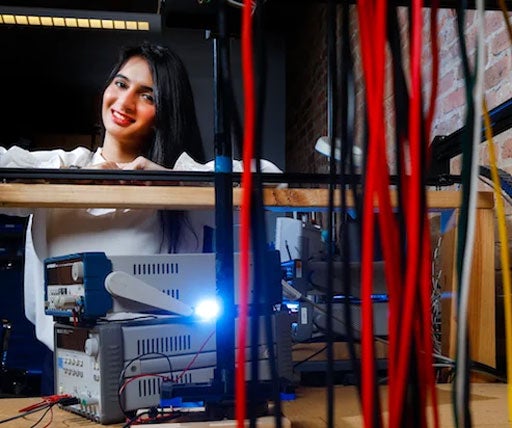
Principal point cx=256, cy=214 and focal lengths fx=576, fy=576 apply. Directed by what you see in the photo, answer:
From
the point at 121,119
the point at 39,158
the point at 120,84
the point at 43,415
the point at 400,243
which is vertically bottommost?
the point at 43,415

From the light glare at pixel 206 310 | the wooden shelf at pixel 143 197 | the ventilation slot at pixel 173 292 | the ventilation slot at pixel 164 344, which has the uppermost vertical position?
the wooden shelf at pixel 143 197

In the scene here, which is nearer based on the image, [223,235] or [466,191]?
[466,191]

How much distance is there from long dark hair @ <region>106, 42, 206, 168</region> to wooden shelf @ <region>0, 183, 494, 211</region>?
0.59 m

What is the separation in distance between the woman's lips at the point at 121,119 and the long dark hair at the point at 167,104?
0.08 metres

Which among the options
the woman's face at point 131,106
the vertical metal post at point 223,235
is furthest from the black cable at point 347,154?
the woman's face at point 131,106

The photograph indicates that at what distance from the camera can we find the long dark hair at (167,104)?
1660mm

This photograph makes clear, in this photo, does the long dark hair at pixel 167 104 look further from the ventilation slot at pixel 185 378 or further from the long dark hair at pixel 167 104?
the ventilation slot at pixel 185 378

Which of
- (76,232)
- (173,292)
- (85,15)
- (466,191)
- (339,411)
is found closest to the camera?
(466,191)

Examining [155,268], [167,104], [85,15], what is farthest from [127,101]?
[155,268]

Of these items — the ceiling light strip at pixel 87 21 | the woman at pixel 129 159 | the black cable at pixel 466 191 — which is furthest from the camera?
the woman at pixel 129 159

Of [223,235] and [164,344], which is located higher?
[223,235]

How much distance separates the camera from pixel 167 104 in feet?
5.45

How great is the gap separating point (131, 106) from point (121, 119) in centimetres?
5

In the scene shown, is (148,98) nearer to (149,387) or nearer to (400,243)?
(149,387)
